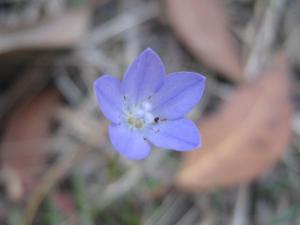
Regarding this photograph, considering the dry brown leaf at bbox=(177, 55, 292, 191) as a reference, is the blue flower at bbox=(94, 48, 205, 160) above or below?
above

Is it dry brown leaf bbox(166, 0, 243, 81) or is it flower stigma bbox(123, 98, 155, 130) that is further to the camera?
dry brown leaf bbox(166, 0, 243, 81)

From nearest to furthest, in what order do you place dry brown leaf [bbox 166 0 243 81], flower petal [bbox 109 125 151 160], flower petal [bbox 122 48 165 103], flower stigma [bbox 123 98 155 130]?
Result: 1. flower petal [bbox 109 125 151 160]
2. flower petal [bbox 122 48 165 103]
3. flower stigma [bbox 123 98 155 130]
4. dry brown leaf [bbox 166 0 243 81]

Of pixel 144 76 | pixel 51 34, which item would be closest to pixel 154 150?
pixel 51 34

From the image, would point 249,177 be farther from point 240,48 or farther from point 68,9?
point 68,9

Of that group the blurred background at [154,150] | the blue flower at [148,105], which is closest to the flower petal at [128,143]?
the blue flower at [148,105]

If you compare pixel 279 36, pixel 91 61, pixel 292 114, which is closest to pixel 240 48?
pixel 279 36

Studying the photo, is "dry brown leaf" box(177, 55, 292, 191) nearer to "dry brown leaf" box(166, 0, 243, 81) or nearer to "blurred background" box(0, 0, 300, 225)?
"blurred background" box(0, 0, 300, 225)

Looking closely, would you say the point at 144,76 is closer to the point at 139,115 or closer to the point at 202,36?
the point at 139,115

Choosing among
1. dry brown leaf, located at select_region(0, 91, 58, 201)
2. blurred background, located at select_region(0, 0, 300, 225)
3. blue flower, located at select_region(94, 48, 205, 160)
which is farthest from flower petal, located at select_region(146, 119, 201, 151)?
dry brown leaf, located at select_region(0, 91, 58, 201)
